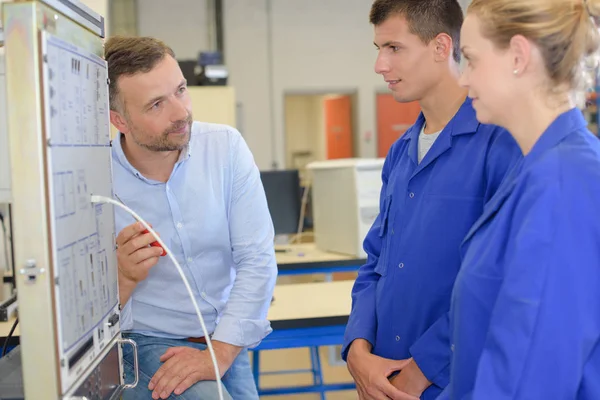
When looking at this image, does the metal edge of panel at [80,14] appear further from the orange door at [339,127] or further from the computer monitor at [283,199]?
the orange door at [339,127]

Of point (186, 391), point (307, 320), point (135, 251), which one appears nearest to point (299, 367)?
point (307, 320)

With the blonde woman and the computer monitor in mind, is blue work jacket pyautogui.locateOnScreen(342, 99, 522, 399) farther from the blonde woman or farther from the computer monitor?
the computer monitor

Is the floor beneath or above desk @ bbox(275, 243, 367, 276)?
beneath

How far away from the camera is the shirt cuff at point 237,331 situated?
1435 millimetres

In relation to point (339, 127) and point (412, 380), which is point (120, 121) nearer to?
point (412, 380)

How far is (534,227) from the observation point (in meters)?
0.82

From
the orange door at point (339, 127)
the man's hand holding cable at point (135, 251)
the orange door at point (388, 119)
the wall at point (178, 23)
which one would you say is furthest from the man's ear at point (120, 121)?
the orange door at point (339, 127)

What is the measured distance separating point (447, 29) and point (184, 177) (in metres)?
0.72

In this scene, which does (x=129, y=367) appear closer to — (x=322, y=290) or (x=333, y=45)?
(x=322, y=290)

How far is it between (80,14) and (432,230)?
0.77 metres

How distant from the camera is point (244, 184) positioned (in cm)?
156

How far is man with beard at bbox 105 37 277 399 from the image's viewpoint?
1.46 meters

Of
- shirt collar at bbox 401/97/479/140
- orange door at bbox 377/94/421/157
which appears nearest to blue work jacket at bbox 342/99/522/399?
shirt collar at bbox 401/97/479/140

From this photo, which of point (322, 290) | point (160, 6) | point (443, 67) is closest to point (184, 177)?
point (443, 67)
